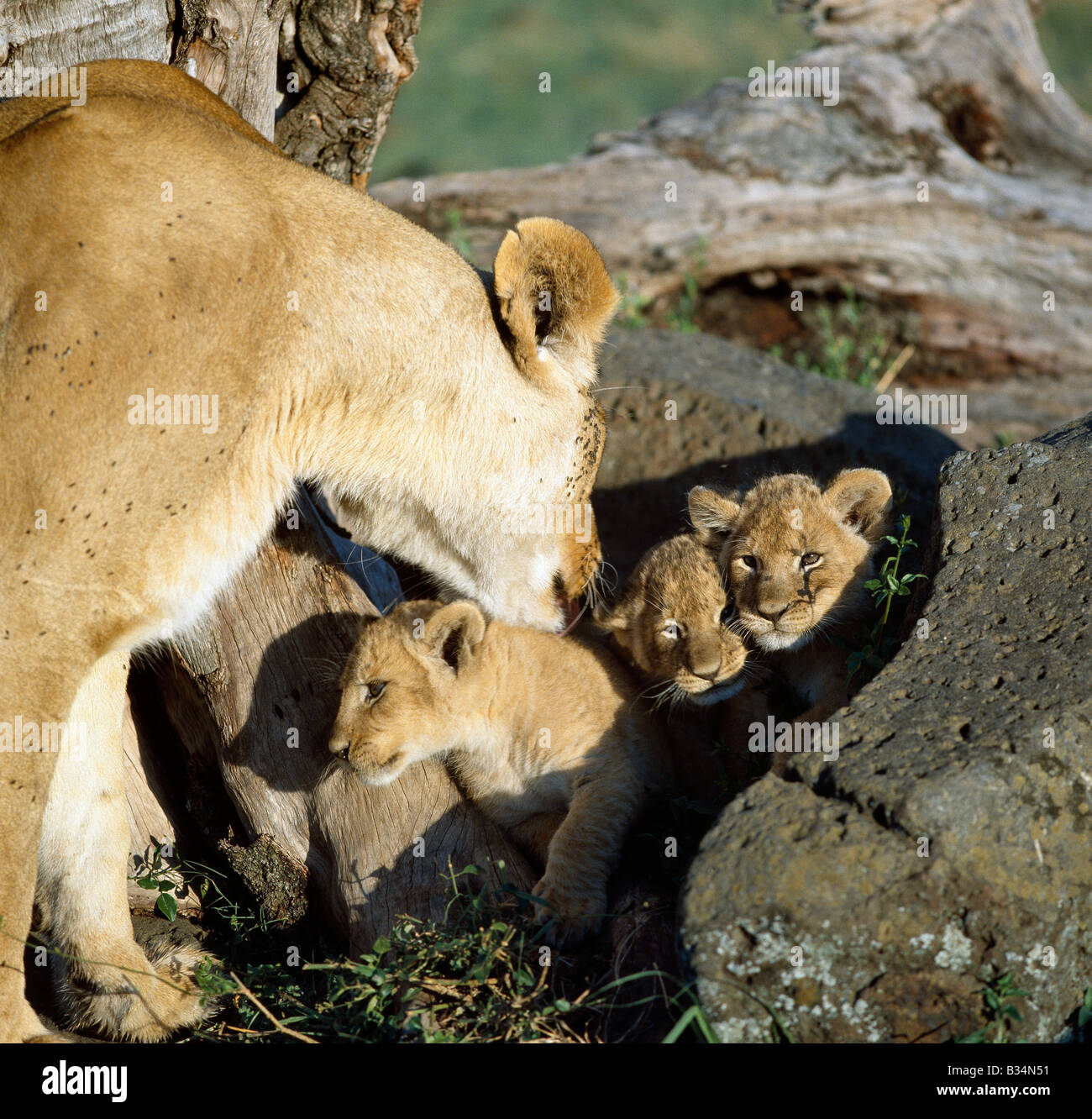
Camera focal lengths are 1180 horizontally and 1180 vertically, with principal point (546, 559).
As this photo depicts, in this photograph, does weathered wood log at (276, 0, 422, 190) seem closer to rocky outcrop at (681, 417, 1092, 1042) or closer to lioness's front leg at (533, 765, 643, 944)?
lioness's front leg at (533, 765, 643, 944)

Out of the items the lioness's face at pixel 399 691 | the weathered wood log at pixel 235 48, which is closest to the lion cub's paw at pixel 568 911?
the lioness's face at pixel 399 691

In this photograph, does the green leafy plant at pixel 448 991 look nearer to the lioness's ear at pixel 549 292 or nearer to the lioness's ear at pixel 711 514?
the lioness's ear at pixel 711 514

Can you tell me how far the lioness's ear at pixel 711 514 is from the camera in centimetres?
466

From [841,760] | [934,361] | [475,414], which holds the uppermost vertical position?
[934,361]

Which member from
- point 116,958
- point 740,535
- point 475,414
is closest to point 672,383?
point 740,535

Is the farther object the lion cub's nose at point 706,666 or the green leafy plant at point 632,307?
the green leafy plant at point 632,307

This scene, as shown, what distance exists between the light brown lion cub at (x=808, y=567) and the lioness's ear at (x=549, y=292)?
892mm

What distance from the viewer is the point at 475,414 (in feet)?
13.3

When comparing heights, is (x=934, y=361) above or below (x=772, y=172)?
below

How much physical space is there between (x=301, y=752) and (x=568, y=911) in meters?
1.24

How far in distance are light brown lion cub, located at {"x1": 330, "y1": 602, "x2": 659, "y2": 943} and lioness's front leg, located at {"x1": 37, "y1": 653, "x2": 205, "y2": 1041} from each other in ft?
2.60

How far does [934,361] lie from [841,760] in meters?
5.96

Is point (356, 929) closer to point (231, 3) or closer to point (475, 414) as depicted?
point (475, 414)
